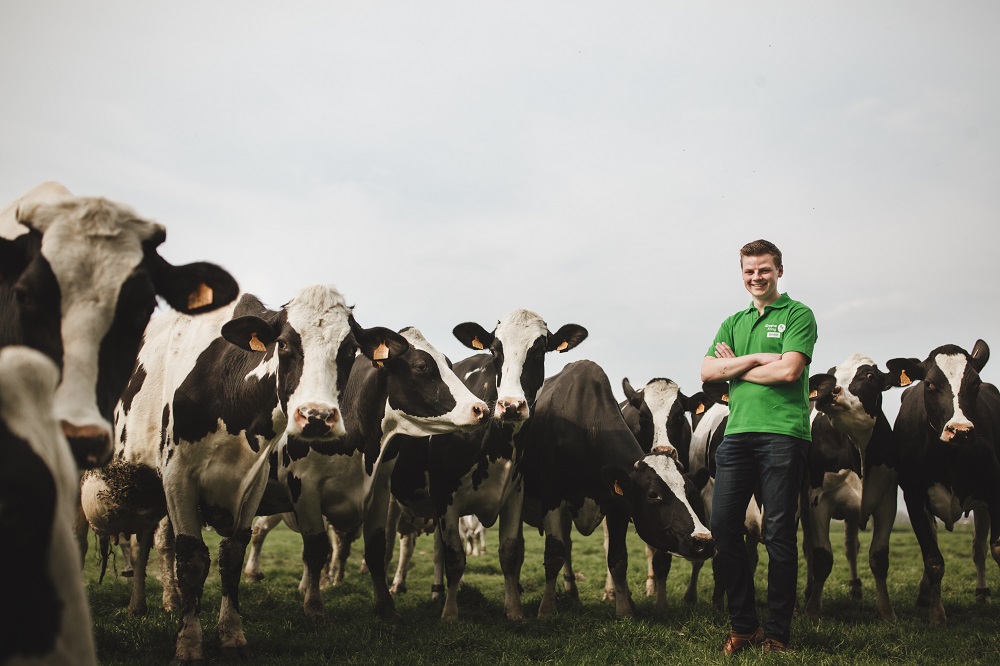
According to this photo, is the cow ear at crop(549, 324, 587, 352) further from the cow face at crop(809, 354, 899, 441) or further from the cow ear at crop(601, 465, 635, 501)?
the cow face at crop(809, 354, 899, 441)

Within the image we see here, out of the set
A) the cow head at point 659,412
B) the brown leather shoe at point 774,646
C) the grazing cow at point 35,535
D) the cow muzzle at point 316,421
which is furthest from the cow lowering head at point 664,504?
the grazing cow at point 35,535

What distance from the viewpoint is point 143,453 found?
7.45m

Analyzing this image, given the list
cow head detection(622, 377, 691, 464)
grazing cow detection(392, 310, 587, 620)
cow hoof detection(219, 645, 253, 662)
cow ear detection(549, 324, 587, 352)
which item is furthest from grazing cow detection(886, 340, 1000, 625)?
cow hoof detection(219, 645, 253, 662)

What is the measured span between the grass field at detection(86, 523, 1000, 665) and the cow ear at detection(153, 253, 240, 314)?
2888mm

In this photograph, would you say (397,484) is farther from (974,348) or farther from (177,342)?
(974,348)

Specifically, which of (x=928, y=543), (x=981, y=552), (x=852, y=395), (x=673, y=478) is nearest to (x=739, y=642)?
(x=673, y=478)

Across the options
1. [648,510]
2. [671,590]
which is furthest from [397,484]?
[671,590]

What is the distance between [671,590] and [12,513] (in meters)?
10.7

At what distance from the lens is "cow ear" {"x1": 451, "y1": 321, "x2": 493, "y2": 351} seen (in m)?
9.62

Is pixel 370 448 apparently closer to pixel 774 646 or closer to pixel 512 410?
pixel 512 410

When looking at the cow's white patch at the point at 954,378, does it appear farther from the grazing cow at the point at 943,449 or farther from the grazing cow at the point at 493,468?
the grazing cow at the point at 493,468

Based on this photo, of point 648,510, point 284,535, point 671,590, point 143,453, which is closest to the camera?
point 143,453

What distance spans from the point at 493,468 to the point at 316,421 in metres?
3.52

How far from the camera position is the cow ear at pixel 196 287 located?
4559 millimetres
